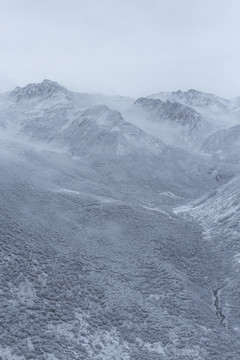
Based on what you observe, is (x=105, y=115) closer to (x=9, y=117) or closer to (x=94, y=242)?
(x=9, y=117)

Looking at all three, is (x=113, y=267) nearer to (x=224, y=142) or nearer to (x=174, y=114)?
(x=224, y=142)

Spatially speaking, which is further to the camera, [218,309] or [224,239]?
[224,239]

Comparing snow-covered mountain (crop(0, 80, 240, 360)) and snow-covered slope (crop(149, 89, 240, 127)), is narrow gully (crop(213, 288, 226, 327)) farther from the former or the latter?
snow-covered slope (crop(149, 89, 240, 127))

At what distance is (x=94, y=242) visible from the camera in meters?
40.0

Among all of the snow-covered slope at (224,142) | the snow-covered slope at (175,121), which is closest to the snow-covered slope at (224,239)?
the snow-covered slope at (224,142)

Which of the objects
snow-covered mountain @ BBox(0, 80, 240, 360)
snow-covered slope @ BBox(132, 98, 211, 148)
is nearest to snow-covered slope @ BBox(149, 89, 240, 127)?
snow-covered slope @ BBox(132, 98, 211, 148)

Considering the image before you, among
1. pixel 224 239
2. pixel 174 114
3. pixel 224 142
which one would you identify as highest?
pixel 174 114

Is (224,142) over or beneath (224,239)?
over

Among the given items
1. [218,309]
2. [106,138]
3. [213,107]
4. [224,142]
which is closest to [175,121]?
[224,142]

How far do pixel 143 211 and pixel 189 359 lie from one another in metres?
27.8

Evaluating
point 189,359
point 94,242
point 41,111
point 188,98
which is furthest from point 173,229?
point 188,98

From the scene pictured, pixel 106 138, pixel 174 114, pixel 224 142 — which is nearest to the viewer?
pixel 106 138

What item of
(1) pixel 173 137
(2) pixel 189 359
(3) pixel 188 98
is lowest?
(2) pixel 189 359

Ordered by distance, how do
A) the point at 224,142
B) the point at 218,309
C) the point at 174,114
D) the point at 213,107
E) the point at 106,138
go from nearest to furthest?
the point at 218,309
the point at 106,138
the point at 224,142
the point at 174,114
the point at 213,107
